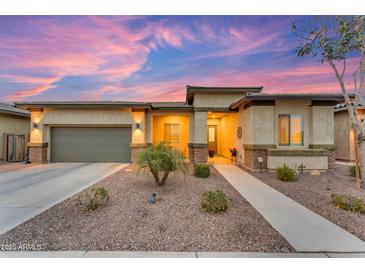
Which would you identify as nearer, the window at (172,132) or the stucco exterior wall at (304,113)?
the stucco exterior wall at (304,113)

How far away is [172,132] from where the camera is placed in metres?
13.9

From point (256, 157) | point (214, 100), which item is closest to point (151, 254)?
point (256, 157)

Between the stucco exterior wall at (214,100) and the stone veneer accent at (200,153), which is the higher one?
the stucco exterior wall at (214,100)

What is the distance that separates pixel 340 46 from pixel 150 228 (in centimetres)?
844

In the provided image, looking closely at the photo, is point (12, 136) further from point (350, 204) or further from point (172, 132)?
point (350, 204)

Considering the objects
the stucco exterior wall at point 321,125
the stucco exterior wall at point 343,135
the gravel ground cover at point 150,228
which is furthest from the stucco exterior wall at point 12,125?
the stucco exterior wall at point 343,135

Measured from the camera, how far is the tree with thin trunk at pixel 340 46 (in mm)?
5832

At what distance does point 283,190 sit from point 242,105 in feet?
18.8

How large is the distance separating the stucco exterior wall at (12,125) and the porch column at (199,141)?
13.6m

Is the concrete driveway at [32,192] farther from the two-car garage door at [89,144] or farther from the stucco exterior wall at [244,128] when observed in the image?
the stucco exterior wall at [244,128]

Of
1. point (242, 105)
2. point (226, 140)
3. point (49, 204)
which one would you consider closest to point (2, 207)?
point (49, 204)

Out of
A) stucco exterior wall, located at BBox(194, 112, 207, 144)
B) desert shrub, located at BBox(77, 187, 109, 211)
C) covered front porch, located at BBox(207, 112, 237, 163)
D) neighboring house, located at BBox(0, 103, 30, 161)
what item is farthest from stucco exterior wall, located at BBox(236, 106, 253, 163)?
neighboring house, located at BBox(0, 103, 30, 161)

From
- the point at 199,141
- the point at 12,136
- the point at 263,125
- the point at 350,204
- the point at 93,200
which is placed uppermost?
the point at 263,125

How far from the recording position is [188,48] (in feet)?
24.0
